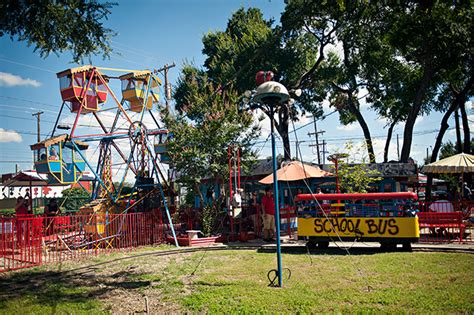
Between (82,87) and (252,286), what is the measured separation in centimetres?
1388

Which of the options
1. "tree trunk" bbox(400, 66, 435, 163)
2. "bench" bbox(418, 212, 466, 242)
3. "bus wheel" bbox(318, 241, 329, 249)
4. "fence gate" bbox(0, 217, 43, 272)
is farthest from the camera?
"tree trunk" bbox(400, 66, 435, 163)

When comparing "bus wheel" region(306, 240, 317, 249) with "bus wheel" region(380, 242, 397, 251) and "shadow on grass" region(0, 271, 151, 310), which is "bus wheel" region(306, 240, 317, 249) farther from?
"shadow on grass" region(0, 271, 151, 310)

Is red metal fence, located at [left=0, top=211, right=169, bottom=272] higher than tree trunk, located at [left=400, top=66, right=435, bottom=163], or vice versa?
tree trunk, located at [left=400, top=66, right=435, bottom=163]

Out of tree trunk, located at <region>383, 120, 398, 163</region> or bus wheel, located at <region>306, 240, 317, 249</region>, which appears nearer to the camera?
bus wheel, located at <region>306, 240, 317, 249</region>

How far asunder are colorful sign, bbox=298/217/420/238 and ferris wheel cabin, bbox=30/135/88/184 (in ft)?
34.7

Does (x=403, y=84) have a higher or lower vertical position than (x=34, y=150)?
higher

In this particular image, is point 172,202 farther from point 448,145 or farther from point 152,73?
point 448,145

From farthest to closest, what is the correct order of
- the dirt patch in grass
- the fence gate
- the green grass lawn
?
the fence gate < the dirt patch in grass < the green grass lawn

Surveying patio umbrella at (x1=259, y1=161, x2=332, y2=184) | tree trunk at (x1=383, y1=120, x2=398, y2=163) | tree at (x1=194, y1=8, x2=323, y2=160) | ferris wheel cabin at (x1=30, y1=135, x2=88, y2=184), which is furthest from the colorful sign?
tree trunk at (x1=383, y1=120, x2=398, y2=163)

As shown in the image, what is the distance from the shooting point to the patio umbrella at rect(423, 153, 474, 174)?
15153 millimetres

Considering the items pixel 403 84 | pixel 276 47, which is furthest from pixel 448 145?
pixel 276 47

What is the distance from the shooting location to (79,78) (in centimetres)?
1814

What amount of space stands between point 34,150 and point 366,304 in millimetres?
15234

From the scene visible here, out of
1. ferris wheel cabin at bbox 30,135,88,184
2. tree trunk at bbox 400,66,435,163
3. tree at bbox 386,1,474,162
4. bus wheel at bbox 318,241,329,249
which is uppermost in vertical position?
tree at bbox 386,1,474,162
